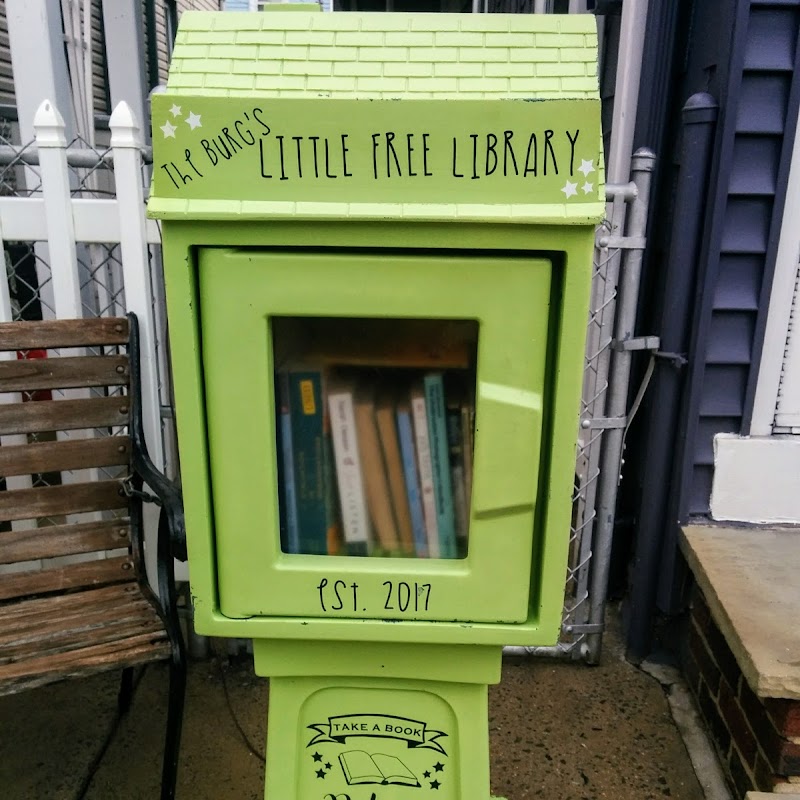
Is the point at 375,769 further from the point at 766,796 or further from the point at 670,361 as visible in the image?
the point at 670,361

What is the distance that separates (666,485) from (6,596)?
194 centimetres

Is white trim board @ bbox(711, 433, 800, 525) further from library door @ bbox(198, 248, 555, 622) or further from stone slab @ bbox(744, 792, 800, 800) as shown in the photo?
library door @ bbox(198, 248, 555, 622)

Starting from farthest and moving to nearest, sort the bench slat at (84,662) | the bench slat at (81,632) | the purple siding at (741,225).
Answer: the purple siding at (741,225)
the bench slat at (81,632)
the bench slat at (84,662)

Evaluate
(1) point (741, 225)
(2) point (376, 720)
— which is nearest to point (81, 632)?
(2) point (376, 720)

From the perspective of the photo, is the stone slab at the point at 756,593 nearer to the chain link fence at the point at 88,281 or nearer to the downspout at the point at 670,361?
the downspout at the point at 670,361

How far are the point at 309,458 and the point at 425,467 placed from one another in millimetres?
200

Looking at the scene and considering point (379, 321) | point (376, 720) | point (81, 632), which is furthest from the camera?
point (81, 632)

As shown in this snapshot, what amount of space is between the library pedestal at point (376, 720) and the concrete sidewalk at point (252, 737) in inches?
27.2

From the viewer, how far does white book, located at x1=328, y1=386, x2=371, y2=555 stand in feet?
4.00

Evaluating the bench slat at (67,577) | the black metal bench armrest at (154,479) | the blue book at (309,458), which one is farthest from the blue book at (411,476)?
the bench slat at (67,577)

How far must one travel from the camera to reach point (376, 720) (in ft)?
4.51

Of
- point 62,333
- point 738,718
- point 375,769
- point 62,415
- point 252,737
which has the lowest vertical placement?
point 252,737

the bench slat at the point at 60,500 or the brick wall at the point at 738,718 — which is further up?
the bench slat at the point at 60,500

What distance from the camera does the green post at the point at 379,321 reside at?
39.1 inches
